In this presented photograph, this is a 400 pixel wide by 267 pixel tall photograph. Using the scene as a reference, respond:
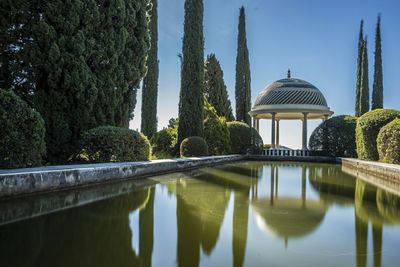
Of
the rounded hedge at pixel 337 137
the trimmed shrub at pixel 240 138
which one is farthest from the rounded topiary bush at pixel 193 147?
the rounded hedge at pixel 337 137

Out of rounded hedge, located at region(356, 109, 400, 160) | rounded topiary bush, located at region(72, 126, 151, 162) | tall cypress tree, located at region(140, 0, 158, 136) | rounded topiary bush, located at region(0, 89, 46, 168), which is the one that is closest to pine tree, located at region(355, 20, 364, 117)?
rounded hedge, located at region(356, 109, 400, 160)

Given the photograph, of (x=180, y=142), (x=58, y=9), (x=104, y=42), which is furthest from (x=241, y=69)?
(x=58, y=9)

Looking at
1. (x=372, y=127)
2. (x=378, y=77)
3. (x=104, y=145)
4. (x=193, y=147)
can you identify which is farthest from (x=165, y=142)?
(x=378, y=77)

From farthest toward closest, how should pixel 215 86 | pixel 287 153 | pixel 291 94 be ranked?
pixel 291 94, pixel 287 153, pixel 215 86

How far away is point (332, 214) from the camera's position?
14.5ft

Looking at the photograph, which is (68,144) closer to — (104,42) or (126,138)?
(126,138)

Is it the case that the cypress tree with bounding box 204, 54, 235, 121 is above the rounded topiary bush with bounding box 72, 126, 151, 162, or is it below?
above

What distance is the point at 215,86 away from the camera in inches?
919

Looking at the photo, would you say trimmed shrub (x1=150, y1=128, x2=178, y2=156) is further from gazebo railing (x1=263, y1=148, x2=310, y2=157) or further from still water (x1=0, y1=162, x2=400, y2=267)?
still water (x1=0, y1=162, x2=400, y2=267)

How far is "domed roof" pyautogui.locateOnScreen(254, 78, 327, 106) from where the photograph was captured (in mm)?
27781

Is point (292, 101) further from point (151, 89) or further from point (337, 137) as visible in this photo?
point (151, 89)

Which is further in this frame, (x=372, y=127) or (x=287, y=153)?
(x=287, y=153)

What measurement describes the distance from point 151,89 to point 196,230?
19.4m

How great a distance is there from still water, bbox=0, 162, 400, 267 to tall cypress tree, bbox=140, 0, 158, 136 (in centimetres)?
1630
